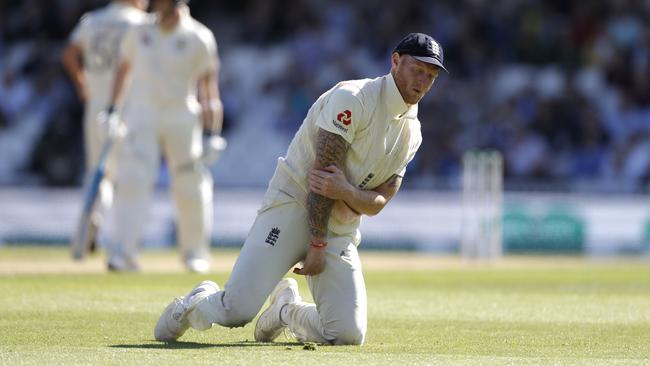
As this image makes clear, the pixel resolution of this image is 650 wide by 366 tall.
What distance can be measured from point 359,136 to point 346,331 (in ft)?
3.19

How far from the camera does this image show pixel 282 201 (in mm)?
7160

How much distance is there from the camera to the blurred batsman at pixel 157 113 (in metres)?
12.6

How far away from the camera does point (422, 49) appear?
6.73 meters

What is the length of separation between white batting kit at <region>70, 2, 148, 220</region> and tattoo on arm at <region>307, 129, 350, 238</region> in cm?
761

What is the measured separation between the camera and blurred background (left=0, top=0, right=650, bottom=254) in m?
19.0

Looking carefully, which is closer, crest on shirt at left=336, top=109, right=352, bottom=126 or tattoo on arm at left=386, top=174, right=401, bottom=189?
crest on shirt at left=336, top=109, right=352, bottom=126

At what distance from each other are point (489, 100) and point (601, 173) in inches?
87.7

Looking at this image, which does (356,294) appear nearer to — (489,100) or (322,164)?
(322,164)

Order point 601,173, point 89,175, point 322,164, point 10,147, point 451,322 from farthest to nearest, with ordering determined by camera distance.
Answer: point 10,147 → point 601,173 → point 89,175 → point 451,322 → point 322,164

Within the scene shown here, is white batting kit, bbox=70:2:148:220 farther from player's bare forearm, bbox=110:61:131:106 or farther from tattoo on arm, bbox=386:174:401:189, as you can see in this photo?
tattoo on arm, bbox=386:174:401:189

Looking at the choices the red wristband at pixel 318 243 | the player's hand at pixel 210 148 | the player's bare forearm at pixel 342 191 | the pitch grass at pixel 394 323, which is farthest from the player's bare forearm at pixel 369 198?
the player's hand at pixel 210 148

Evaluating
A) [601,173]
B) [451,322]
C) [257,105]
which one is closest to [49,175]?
[257,105]

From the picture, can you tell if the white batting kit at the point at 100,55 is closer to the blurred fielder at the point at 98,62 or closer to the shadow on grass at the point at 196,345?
the blurred fielder at the point at 98,62

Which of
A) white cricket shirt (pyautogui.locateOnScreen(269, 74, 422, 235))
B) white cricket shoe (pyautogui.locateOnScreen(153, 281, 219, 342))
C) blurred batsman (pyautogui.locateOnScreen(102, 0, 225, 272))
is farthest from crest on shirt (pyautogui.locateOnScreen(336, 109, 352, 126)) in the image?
blurred batsman (pyautogui.locateOnScreen(102, 0, 225, 272))
